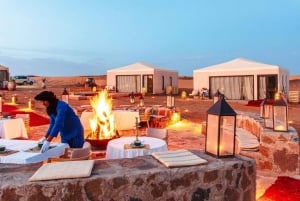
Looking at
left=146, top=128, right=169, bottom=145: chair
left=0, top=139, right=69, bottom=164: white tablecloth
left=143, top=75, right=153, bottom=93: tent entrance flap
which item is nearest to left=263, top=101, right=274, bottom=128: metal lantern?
left=146, top=128, right=169, bottom=145: chair

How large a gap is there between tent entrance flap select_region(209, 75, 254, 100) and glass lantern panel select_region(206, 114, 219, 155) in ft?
63.0

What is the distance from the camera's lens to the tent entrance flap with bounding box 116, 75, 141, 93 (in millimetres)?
28016

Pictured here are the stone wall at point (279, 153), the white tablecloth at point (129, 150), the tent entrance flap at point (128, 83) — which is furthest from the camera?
the tent entrance flap at point (128, 83)

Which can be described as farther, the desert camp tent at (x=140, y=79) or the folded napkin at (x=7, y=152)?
the desert camp tent at (x=140, y=79)

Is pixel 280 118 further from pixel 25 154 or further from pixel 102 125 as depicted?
pixel 25 154

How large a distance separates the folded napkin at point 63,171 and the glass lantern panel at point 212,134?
125cm

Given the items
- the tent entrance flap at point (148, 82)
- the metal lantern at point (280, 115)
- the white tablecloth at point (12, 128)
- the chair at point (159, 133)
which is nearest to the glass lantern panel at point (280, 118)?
the metal lantern at point (280, 115)

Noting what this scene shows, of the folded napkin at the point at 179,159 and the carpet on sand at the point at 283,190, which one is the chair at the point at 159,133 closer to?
the carpet on sand at the point at 283,190

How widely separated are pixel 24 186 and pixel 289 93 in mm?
21580

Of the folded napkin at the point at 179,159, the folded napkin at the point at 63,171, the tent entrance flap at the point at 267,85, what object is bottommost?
the folded napkin at the point at 63,171

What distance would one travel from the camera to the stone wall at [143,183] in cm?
240

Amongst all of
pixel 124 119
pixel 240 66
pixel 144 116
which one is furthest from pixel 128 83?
pixel 124 119

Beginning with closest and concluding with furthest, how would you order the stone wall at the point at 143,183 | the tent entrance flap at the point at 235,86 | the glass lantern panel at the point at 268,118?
the stone wall at the point at 143,183 → the glass lantern panel at the point at 268,118 → the tent entrance flap at the point at 235,86

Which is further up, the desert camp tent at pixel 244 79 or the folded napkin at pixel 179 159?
the desert camp tent at pixel 244 79
